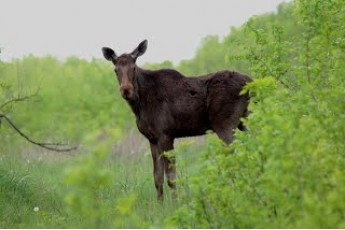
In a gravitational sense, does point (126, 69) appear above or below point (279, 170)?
above

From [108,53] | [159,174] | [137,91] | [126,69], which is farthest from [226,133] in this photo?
[108,53]

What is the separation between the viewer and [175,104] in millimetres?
11578

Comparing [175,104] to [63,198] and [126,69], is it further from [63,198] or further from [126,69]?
[63,198]

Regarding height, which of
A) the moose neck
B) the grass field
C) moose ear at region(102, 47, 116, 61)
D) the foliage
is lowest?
the grass field

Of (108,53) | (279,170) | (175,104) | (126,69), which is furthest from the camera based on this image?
(175,104)

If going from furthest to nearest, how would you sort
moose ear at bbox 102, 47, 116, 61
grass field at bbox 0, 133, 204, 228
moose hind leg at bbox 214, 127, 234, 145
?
moose ear at bbox 102, 47, 116, 61
moose hind leg at bbox 214, 127, 234, 145
grass field at bbox 0, 133, 204, 228

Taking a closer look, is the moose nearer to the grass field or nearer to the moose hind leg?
the moose hind leg

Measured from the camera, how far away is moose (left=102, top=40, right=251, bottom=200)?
11227 mm

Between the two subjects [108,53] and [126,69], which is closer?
[126,69]

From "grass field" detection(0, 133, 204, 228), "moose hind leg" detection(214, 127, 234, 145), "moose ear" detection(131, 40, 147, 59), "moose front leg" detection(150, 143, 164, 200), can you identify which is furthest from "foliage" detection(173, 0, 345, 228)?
"moose ear" detection(131, 40, 147, 59)

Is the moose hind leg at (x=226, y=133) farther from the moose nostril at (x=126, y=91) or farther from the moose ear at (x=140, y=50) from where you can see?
the moose ear at (x=140, y=50)

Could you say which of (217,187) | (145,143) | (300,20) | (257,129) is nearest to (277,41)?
(300,20)

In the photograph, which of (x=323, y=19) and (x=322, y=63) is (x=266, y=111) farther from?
(x=323, y=19)

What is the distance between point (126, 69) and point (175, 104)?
1140 mm
